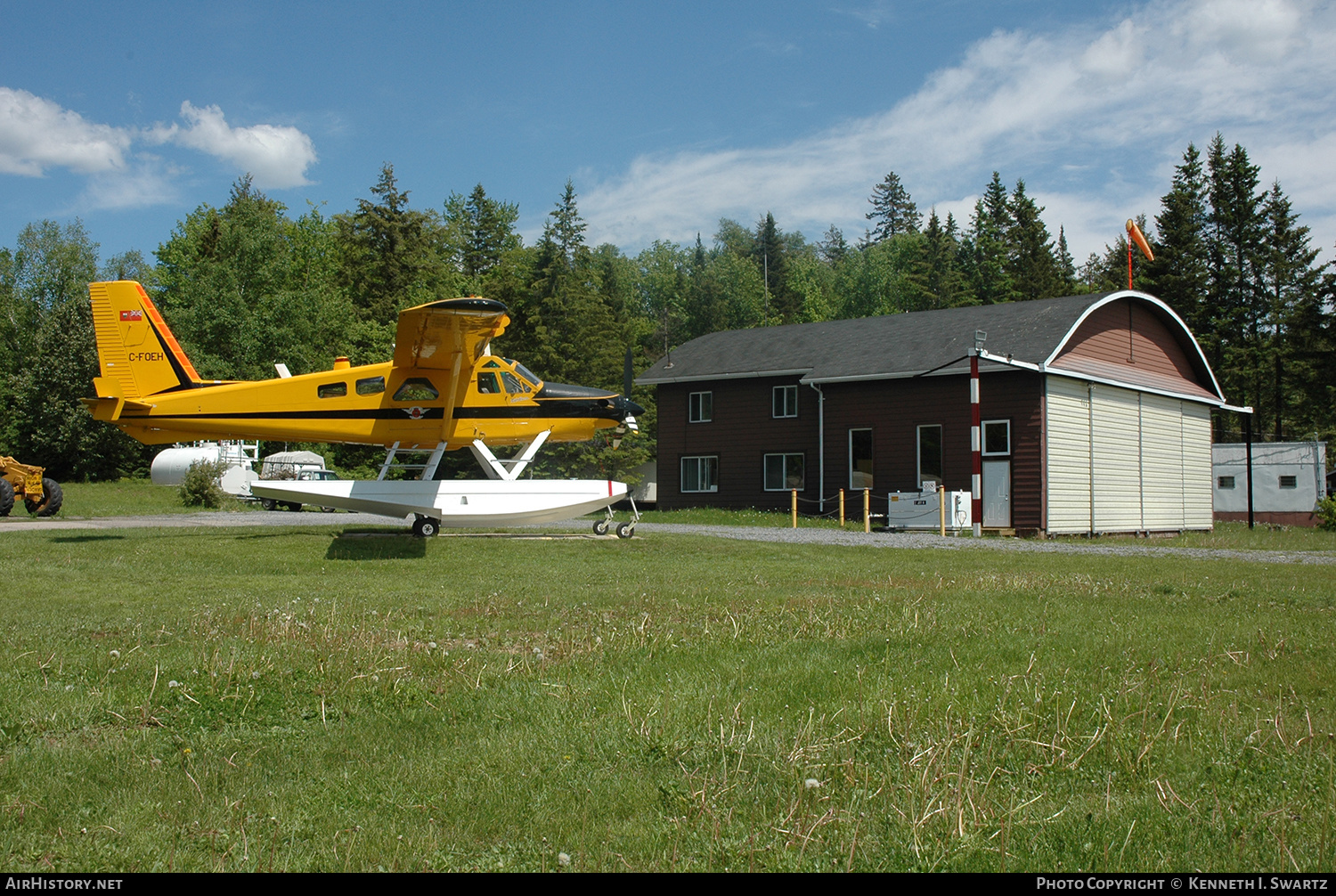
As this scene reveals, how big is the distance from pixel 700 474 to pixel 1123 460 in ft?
43.6

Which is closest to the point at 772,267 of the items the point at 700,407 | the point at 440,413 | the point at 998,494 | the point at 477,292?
the point at 477,292

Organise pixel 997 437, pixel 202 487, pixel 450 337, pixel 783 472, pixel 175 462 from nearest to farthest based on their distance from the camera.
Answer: pixel 450 337, pixel 997 437, pixel 783 472, pixel 202 487, pixel 175 462

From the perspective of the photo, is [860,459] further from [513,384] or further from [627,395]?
[513,384]

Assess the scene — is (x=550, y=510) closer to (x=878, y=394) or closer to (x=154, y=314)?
(x=154, y=314)

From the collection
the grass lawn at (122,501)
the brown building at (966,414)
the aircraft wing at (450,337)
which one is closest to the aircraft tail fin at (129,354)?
the aircraft wing at (450,337)

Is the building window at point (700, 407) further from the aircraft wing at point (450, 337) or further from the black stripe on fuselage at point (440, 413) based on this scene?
the aircraft wing at point (450, 337)

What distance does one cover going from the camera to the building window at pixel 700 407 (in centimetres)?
3303

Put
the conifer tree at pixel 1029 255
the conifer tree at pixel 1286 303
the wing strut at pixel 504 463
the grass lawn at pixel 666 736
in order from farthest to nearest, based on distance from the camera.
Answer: the conifer tree at pixel 1029 255 → the conifer tree at pixel 1286 303 → the wing strut at pixel 504 463 → the grass lawn at pixel 666 736

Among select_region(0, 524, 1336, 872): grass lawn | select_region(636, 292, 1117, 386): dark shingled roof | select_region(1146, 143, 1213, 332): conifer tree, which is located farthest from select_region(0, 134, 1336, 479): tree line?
select_region(0, 524, 1336, 872): grass lawn

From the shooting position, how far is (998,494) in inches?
987

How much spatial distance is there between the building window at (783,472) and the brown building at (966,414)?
4 cm

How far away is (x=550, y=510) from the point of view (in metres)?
16.9

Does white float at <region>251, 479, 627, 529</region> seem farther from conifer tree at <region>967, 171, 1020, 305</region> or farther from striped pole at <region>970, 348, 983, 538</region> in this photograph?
conifer tree at <region>967, 171, 1020, 305</region>
